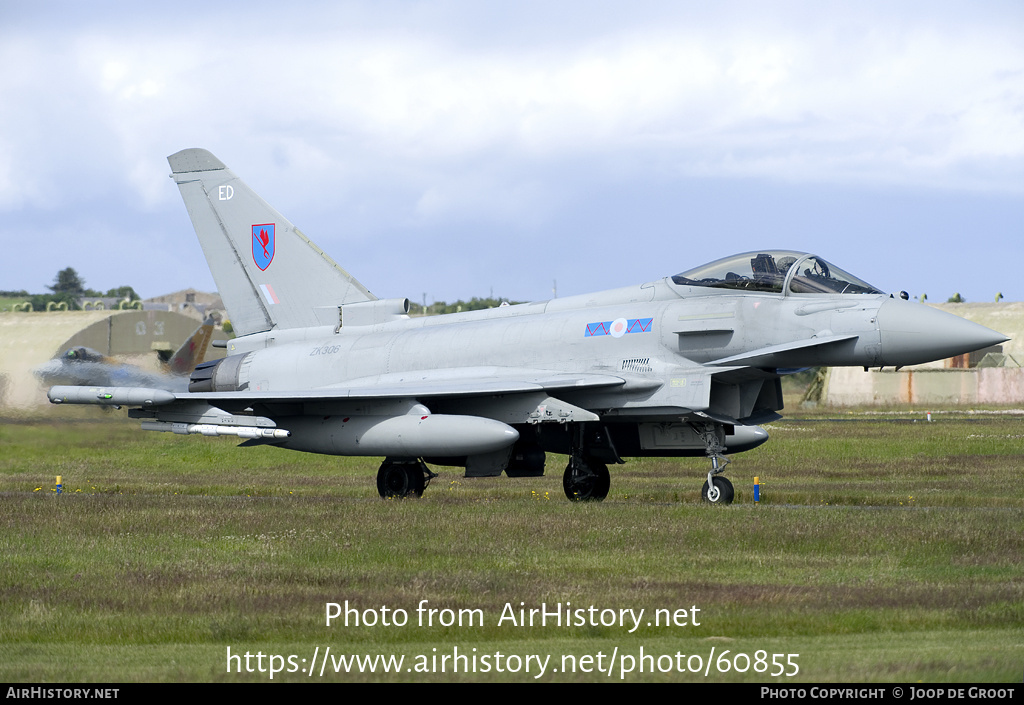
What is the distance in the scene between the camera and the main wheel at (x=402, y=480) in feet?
57.3

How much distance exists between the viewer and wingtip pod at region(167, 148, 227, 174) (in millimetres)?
20484

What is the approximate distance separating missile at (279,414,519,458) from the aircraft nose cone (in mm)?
4783

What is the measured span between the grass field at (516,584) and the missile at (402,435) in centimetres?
78

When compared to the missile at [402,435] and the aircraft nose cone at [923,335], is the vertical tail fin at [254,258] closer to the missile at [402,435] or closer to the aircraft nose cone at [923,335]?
the missile at [402,435]

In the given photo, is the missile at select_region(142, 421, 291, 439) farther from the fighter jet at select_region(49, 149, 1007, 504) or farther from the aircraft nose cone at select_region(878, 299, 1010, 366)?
the aircraft nose cone at select_region(878, 299, 1010, 366)

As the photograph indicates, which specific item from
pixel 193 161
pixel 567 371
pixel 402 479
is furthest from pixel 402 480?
pixel 193 161

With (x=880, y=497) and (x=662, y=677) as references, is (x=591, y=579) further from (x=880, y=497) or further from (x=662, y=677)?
(x=880, y=497)

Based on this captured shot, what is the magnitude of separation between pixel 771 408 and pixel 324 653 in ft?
33.4

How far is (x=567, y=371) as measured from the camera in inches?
640

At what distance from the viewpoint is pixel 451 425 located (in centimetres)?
1549

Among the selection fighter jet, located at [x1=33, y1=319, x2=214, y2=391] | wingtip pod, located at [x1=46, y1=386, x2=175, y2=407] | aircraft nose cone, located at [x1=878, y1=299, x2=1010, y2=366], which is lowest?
wingtip pod, located at [x1=46, y1=386, x2=175, y2=407]

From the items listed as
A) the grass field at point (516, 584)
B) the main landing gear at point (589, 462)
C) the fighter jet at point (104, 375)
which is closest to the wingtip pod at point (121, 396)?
the grass field at point (516, 584)

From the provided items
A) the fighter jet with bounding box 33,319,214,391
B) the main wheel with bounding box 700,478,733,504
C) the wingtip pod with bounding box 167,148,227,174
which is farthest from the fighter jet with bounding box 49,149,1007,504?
the wingtip pod with bounding box 167,148,227,174
